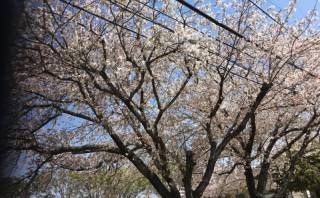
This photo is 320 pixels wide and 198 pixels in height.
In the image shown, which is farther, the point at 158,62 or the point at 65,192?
the point at 65,192

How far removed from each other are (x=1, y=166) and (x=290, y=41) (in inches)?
329

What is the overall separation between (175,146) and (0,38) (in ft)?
24.2

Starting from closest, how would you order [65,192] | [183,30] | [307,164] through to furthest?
[183,30], [307,164], [65,192]

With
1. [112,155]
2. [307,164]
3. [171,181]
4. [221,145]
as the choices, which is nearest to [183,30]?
[221,145]

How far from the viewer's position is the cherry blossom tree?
790cm

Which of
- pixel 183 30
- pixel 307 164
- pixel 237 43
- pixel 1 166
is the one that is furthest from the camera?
pixel 307 164

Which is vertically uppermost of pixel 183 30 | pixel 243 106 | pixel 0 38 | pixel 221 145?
pixel 183 30

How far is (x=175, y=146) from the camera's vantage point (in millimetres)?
10422

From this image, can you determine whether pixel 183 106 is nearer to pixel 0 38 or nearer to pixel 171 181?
pixel 171 181

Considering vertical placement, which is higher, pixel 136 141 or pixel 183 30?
pixel 183 30

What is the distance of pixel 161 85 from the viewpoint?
10195 mm

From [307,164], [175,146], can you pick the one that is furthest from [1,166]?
[307,164]

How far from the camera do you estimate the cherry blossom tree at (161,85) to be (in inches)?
311

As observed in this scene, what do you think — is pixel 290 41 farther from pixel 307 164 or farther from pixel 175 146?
pixel 307 164
